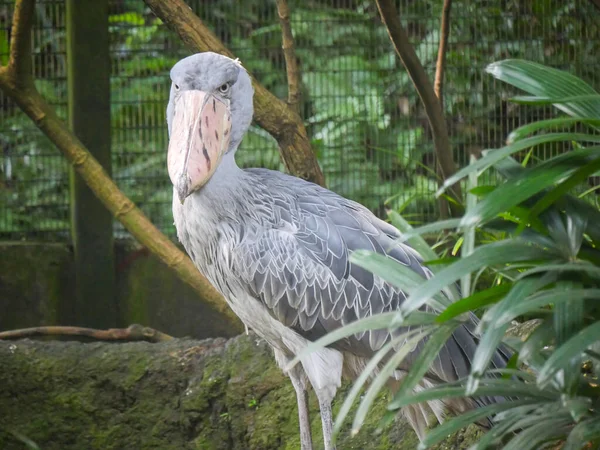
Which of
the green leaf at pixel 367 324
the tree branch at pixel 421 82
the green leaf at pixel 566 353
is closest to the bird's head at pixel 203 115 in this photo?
the tree branch at pixel 421 82

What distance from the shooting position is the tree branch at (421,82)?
382 centimetres

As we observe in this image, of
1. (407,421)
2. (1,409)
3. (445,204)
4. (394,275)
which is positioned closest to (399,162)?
(445,204)

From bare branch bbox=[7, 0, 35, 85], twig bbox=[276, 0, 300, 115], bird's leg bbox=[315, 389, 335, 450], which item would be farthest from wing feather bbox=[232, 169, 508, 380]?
bare branch bbox=[7, 0, 35, 85]

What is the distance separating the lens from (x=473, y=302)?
6.35 feet

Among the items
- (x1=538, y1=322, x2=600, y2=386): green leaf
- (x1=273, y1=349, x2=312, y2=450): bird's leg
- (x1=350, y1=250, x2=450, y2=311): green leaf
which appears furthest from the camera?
(x1=273, y1=349, x2=312, y2=450): bird's leg

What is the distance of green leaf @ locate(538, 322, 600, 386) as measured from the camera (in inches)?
68.2

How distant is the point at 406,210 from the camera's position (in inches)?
201

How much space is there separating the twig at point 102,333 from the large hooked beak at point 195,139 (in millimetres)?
1625

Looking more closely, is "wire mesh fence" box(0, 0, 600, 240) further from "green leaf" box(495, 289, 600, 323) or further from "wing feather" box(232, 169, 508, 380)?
"green leaf" box(495, 289, 600, 323)

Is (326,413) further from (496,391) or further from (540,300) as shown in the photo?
(540,300)

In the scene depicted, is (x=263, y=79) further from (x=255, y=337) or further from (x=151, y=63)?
(x=255, y=337)

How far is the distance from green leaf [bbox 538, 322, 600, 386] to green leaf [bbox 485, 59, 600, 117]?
0.53 meters

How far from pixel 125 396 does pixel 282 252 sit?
1350mm

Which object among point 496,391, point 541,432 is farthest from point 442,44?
point 541,432
